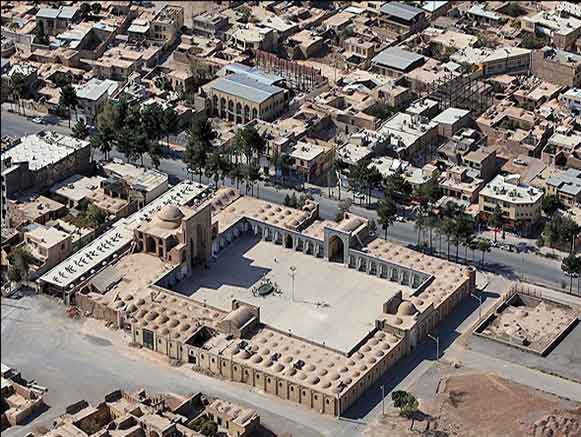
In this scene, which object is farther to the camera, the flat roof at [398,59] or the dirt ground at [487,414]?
the flat roof at [398,59]

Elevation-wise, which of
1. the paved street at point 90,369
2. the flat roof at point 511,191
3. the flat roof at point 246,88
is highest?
the flat roof at point 246,88

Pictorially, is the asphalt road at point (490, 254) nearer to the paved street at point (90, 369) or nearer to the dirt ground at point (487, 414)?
the dirt ground at point (487, 414)

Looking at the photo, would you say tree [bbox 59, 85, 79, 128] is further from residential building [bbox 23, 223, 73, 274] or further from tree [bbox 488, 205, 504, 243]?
tree [bbox 488, 205, 504, 243]

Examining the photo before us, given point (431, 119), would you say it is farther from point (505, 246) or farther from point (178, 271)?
point (178, 271)

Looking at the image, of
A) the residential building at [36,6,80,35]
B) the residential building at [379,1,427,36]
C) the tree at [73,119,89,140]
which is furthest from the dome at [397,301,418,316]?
the residential building at [36,6,80,35]

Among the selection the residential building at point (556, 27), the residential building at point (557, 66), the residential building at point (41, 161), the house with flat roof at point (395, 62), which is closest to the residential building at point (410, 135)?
the house with flat roof at point (395, 62)

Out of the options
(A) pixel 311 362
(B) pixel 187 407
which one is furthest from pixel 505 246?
(B) pixel 187 407
